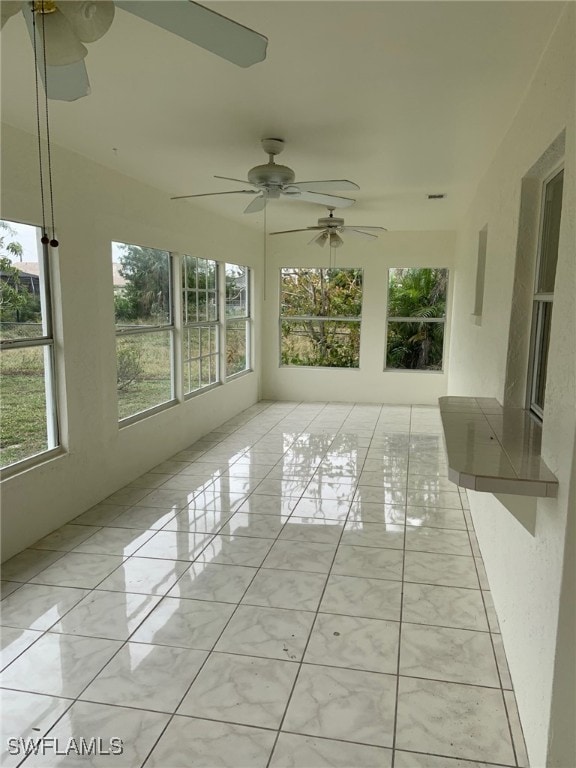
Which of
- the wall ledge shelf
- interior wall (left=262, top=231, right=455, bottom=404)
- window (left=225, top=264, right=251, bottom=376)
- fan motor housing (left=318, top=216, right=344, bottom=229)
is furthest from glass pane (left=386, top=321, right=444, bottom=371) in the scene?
the wall ledge shelf

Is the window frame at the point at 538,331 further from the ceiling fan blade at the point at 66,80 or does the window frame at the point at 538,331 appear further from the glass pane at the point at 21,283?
the glass pane at the point at 21,283

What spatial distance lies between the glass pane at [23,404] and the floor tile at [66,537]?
536mm

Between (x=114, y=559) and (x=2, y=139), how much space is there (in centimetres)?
241

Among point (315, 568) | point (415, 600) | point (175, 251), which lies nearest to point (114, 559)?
point (315, 568)

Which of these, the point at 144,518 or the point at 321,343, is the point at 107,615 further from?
the point at 321,343

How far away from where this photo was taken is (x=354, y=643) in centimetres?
226

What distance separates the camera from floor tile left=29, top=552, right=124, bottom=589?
2738mm

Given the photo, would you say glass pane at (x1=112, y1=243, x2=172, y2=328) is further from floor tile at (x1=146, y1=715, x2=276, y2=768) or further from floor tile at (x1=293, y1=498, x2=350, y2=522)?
floor tile at (x1=146, y1=715, x2=276, y2=768)

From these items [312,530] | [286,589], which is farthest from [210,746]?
[312,530]

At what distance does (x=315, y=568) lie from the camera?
2.89m

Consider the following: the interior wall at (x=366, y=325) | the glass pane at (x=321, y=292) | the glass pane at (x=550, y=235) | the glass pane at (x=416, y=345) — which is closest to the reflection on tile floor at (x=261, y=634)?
the glass pane at (x=550, y=235)

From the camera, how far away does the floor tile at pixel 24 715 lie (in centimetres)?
175

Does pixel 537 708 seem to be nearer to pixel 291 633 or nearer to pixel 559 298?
pixel 291 633

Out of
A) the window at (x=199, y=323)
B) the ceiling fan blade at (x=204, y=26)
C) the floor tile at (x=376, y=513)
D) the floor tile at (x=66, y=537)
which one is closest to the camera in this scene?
the ceiling fan blade at (x=204, y=26)
